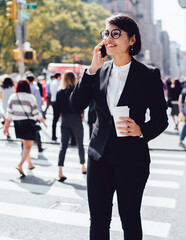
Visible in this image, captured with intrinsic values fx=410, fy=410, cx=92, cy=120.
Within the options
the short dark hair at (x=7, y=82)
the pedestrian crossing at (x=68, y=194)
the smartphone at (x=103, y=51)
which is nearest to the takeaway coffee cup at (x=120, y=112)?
the smartphone at (x=103, y=51)

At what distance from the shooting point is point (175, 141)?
11.4m

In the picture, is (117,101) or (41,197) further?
(41,197)

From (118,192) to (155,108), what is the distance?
0.59 metres

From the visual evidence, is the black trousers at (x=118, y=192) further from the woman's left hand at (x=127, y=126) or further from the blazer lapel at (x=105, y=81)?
the blazer lapel at (x=105, y=81)

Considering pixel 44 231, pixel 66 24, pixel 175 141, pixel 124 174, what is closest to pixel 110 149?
pixel 124 174

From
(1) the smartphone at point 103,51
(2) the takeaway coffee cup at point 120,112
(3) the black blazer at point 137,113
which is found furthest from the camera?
(1) the smartphone at point 103,51

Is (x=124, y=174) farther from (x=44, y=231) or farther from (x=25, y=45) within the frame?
(x=25, y=45)

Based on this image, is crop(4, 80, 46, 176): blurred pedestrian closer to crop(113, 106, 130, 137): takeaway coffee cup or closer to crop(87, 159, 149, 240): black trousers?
crop(87, 159, 149, 240): black trousers

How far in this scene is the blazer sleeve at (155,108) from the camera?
257 cm

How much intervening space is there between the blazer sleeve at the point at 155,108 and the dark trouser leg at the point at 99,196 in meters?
0.34

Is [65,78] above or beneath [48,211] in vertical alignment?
above

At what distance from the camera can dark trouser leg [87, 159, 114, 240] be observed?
2609 mm

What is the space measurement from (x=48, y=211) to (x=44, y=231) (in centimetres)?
73

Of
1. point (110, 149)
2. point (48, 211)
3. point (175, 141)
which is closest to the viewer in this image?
point (110, 149)
